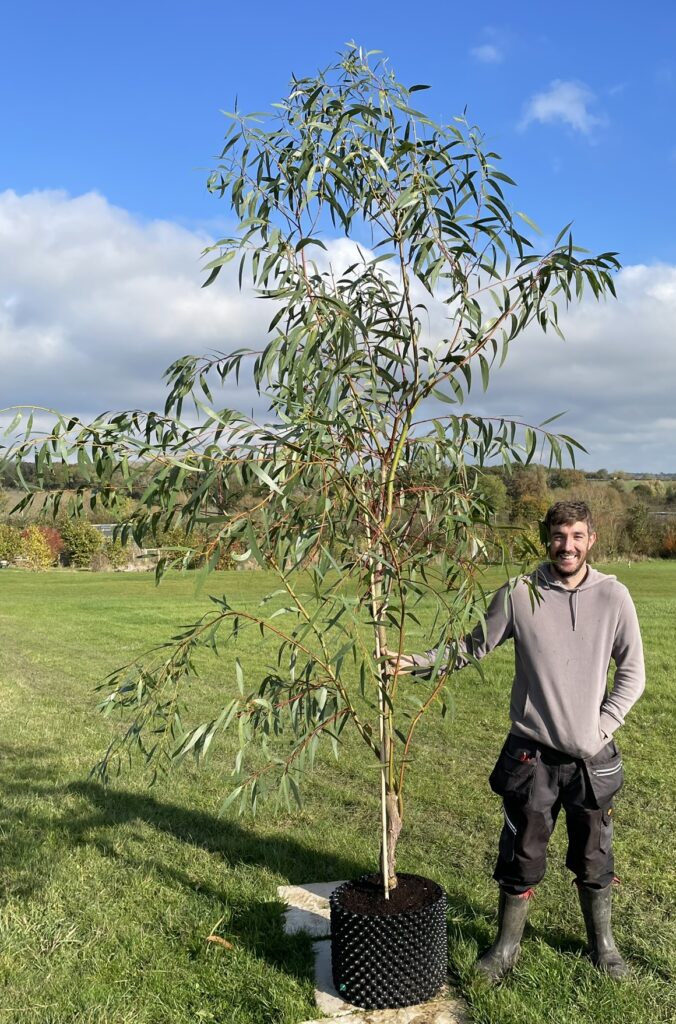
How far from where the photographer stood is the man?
12.1ft

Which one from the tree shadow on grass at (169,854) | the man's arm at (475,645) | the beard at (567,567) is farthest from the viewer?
the tree shadow on grass at (169,854)

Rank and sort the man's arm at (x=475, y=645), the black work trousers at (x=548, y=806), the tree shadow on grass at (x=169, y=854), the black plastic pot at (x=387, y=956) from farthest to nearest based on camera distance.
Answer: the tree shadow on grass at (x=169, y=854) < the black work trousers at (x=548, y=806) < the man's arm at (x=475, y=645) < the black plastic pot at (x=387, y=956)

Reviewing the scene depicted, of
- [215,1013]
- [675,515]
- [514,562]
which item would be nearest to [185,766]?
[215,1013]

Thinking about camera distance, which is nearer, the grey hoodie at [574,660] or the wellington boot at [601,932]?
the grey hoodie at [574,660]

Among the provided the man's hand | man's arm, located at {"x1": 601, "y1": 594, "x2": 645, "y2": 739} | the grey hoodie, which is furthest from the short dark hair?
the man's hand

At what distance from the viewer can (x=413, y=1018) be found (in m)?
3.46

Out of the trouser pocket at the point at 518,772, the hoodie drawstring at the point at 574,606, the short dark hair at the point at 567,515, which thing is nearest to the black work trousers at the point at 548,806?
the trouser pocket at the point at 518,772

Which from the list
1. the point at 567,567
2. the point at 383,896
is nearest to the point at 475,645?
the point at 567,567

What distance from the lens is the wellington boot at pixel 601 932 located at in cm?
378

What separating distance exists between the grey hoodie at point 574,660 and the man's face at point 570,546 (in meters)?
0.09

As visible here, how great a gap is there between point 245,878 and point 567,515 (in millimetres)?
2940

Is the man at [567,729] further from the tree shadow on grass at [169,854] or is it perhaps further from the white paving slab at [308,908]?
the tree shadow on grass at [169,854]

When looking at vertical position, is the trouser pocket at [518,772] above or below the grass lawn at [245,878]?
above

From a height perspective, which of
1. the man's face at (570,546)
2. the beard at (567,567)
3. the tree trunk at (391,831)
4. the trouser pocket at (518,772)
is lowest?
the tree trunk at (391,831)
